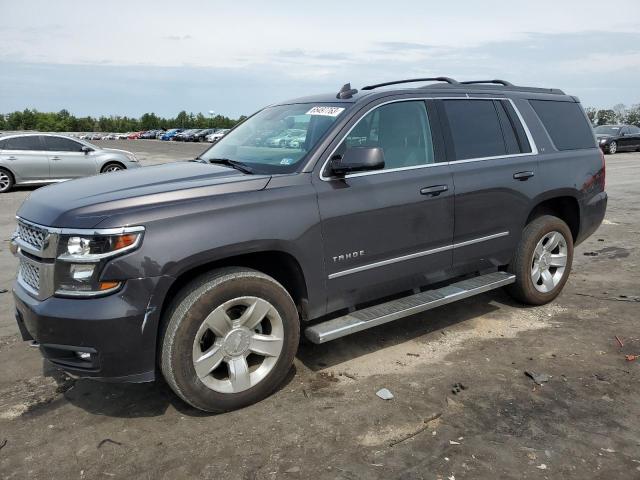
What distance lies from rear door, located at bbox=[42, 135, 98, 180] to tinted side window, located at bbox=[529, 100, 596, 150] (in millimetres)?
12037

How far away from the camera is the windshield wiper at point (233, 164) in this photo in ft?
12.6

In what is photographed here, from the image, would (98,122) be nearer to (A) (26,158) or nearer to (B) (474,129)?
(A) (26,158)

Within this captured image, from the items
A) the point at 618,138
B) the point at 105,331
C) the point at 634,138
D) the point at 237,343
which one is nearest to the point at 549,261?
the point at 237,343

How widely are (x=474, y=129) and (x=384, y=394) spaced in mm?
2320

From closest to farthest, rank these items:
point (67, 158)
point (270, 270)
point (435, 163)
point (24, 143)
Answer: point (270, 270) → point (435, 163) → point (24, 143) → point (67, 158)

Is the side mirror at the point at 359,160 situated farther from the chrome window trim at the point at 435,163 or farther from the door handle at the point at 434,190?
the door handle at the point at 434,190

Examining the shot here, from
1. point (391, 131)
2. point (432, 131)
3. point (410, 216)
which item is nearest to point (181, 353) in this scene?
point (410, 216)

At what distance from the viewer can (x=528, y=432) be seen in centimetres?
317

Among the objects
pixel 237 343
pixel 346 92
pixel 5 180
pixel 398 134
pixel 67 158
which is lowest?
pixel 237 343

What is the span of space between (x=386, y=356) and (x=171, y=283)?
1.86 metres

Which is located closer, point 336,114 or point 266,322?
point 266,322

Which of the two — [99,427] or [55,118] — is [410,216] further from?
[55,118]

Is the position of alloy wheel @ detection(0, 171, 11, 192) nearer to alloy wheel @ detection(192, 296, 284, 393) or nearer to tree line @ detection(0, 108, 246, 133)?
alloy wheel @ detection(192, 296, 284, 393)

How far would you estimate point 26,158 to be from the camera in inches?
547
